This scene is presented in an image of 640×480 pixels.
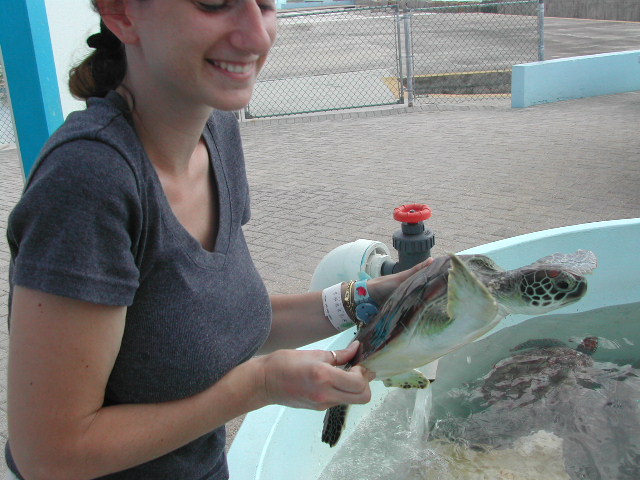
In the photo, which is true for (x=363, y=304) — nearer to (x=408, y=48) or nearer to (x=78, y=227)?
(x=78, y=227)

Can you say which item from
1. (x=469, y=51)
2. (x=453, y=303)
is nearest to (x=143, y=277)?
(x=453, y=303)

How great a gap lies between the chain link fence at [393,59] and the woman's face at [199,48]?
4.35 metres

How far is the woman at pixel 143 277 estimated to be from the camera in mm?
791

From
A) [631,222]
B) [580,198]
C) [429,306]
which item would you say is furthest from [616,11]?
[429,306]

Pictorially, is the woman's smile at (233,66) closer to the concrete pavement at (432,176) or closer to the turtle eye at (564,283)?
the turtle eye at (564,283)

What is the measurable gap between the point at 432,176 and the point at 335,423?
4.26 meters

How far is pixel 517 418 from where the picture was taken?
7.82ft

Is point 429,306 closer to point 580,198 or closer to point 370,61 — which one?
point 580,198

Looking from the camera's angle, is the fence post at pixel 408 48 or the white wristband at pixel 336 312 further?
the fence post at pixel 408 48

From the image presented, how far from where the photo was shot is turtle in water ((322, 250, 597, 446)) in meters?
1.13

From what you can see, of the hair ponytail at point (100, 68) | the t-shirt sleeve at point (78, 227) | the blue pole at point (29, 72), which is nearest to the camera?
the t-shirt sleeve at point (78, 227)

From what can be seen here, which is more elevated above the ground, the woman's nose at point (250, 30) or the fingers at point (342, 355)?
the woman's nose at point (250, 30)

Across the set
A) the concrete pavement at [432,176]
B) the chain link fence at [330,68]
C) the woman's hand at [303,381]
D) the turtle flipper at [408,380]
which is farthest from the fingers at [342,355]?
the chain link fence at [330,68]

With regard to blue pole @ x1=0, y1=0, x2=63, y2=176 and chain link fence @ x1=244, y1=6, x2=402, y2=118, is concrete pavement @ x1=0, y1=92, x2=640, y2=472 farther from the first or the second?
blue pole @ x1=0, y1=0, x2=63, y2=176
